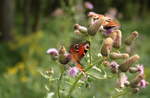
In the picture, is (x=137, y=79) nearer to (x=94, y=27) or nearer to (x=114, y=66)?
(x=114, y=66)

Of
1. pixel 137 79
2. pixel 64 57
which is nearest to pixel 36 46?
pixel 137 79

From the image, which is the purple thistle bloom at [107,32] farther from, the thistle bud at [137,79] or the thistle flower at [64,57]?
the thistle bud at [137,79]

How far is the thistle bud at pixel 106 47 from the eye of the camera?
2674mm

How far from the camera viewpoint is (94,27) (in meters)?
2.72

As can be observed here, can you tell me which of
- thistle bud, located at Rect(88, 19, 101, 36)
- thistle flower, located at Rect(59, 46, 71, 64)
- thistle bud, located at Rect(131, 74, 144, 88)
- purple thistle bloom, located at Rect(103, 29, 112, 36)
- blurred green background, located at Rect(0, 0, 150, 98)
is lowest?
blurred green background, located at Rect(0, 0, 150, 98)

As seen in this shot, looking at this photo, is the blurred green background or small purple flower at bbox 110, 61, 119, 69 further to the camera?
the blurred green background

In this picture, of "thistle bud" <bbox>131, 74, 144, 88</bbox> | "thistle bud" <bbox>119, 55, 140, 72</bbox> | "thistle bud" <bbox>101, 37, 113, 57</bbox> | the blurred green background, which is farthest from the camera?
the blurred green background

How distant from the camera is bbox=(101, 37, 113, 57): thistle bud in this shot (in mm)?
2674

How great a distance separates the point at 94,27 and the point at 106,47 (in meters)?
0.13

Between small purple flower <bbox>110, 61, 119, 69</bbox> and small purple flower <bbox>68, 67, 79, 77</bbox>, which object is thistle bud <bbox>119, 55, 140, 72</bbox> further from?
small purple flower <bbox>68, 67, 79, 77</bbox>

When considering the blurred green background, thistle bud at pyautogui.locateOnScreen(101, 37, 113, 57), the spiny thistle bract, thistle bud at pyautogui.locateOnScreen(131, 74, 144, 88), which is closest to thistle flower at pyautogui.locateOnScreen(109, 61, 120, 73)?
the spiny thistle bract

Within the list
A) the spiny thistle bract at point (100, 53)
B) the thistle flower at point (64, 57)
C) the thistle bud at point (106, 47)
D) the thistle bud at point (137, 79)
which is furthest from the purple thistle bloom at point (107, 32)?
the thistle bud at point (137, 79)

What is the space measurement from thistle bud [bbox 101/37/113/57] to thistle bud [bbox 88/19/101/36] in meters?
0.08

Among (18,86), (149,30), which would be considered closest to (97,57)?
(18,86)
